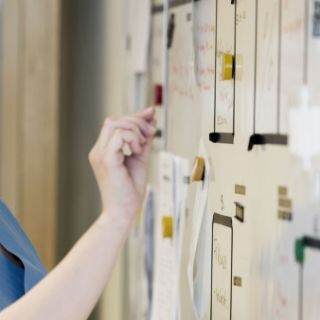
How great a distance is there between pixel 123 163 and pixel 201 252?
0.62 ft

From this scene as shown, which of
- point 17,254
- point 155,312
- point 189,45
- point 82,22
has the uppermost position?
point 82,22

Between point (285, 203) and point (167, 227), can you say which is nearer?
point (285, 203)

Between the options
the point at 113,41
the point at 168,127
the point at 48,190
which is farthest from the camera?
the point at 48,190

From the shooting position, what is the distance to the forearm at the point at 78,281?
85 cm

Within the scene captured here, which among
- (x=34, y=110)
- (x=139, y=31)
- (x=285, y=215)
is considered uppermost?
(x=139, y=31)

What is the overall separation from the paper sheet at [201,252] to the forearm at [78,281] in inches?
4.1

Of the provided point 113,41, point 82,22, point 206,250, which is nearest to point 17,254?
point 206,250

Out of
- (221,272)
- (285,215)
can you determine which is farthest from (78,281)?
(285,215)

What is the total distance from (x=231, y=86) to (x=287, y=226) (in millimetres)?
232

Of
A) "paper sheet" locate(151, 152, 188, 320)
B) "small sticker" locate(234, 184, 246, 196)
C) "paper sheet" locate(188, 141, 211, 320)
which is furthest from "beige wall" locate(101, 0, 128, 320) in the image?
"small sticker" locate(234, 184, 246, 196)

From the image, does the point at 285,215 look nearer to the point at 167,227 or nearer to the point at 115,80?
the point at 167,227

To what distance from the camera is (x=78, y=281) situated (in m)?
0.91

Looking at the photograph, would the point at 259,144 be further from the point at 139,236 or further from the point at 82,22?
the point at 82,22

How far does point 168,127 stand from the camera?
48.6 inches
